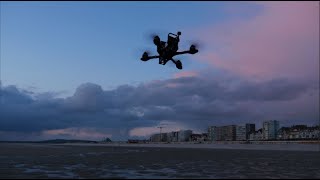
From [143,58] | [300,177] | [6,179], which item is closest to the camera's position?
[6,179]

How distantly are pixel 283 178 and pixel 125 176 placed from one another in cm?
1246

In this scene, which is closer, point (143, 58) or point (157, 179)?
point (157, 179)

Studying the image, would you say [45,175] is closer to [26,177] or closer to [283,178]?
[26,177]

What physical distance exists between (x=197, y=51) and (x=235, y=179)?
414 inches

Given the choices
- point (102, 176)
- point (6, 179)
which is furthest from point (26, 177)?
point (102, 176)

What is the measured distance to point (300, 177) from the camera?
35.1 meters

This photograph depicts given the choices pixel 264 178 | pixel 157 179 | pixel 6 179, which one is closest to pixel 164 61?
pixel 157 179

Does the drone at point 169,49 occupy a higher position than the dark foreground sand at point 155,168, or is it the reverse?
the drone at point 169,49

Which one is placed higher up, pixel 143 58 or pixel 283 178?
pixel 143 58

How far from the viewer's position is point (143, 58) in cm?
3797

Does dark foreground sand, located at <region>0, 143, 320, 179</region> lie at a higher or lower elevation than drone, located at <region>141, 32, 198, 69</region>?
lower

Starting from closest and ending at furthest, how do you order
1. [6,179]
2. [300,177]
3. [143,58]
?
[6,179] < [300,177] < [143,58]

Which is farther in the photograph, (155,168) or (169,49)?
(155,168)

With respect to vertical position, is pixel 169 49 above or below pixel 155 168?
above
